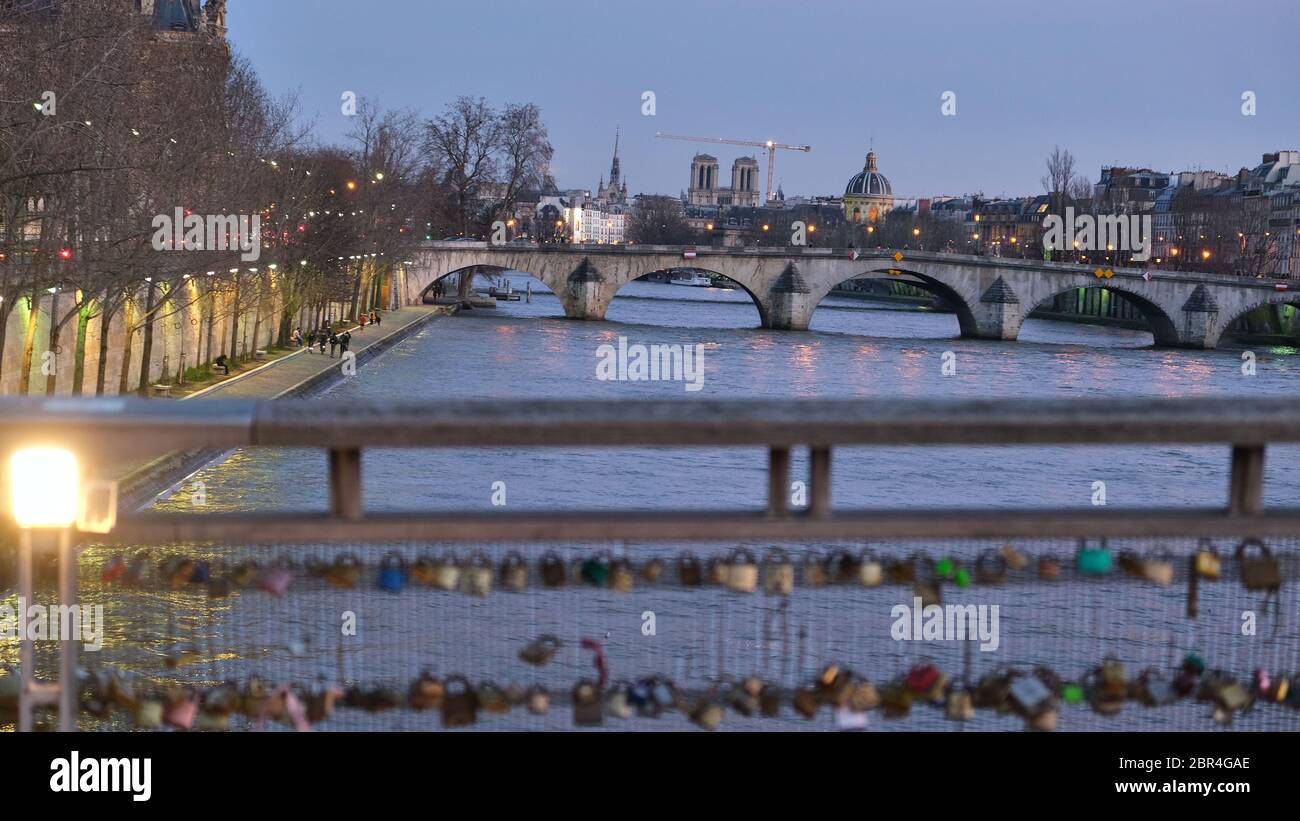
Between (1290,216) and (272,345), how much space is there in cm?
7145

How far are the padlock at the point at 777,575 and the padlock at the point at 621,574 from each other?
10.8 inches

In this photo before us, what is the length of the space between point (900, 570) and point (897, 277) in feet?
239

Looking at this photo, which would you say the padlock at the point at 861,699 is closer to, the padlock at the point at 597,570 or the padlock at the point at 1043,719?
the padlock at the point at 1043,719

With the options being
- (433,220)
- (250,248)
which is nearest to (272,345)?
(250,248)

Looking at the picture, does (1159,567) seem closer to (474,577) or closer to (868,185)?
(474,577)

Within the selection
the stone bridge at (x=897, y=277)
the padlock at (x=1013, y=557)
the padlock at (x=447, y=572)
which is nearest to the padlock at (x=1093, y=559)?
the padlock at (x=1013, y=557)

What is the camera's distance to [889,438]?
3.53 m

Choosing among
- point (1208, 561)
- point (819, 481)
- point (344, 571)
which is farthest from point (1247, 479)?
point (344, 571)

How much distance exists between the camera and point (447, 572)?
3.63 metres

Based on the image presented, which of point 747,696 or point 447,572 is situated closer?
point 447,572

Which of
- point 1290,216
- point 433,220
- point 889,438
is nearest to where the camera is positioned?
point 889,438

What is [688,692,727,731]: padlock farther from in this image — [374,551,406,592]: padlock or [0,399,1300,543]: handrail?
[374,551,406,592]: padlock

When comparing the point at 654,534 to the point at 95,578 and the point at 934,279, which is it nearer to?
the point at 95,578
